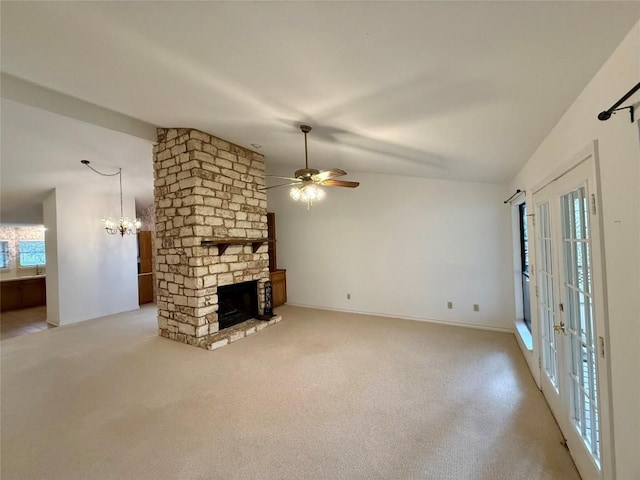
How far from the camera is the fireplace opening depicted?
14.5 feet

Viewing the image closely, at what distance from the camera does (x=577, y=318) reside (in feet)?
5.85

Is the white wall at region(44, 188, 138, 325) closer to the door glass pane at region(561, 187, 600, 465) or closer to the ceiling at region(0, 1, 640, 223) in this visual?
the ceiling at region(0, 1, 640, 223)

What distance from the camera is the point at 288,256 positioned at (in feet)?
21.2

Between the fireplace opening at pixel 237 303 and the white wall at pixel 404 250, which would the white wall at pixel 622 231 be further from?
the fireplace opening at pixel 237 303

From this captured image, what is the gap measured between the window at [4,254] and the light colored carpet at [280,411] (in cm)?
557

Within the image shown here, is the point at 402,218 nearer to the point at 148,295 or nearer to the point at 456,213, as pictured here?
the point at 456,213

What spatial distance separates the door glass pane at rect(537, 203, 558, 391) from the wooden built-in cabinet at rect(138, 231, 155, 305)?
8.15 metres

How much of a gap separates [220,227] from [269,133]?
1656mm

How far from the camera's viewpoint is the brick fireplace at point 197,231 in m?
3.85

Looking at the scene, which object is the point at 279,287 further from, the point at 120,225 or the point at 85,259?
the point at 85,259

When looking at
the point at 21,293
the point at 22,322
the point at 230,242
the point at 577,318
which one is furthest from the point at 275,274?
the point at 21,293

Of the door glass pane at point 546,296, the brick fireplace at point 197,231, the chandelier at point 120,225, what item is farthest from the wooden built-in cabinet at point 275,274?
the door glass pane at point 546,296

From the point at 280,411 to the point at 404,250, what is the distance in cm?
358

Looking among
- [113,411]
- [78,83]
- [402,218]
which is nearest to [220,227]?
[78,83]
